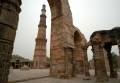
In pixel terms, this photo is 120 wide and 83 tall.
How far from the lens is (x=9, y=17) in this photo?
146 cm

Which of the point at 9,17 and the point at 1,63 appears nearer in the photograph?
the point at 1,63

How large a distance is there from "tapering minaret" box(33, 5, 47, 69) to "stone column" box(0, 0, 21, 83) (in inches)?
1046

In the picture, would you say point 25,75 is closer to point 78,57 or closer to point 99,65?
point 78,57

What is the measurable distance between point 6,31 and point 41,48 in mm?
27483

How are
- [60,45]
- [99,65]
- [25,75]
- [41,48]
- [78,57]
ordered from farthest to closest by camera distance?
[41,48] < [78,57] < [25,75] < [60,45] < [99,65]

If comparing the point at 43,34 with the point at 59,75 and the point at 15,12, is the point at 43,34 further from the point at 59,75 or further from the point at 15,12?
the point at 15,12

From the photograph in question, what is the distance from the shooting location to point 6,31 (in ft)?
4.65

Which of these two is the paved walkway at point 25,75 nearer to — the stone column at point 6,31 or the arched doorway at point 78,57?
the arched doorway at point 78,57

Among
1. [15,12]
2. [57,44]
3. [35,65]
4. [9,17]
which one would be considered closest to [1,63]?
[9,17]

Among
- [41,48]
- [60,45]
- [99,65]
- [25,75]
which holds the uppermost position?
[41,48]

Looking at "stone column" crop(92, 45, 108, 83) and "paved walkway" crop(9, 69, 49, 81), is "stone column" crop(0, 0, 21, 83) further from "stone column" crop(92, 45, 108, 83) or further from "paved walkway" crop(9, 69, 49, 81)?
"stone column" crop(92, 45, 108, 83)

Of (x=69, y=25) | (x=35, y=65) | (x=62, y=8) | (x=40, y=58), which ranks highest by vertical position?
(x=62, y=8)

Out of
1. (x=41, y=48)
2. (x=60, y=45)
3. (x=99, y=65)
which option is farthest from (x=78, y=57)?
(x=41, y=48)

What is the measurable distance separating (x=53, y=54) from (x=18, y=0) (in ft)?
26.3
